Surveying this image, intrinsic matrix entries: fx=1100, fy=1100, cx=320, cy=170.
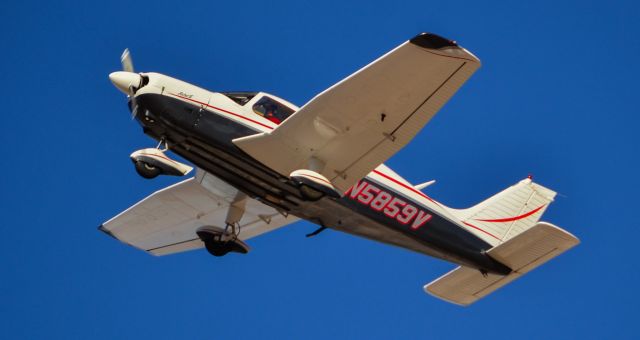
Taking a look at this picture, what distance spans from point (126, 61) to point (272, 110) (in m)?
A: 2.73

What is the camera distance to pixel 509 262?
20312 millimetres

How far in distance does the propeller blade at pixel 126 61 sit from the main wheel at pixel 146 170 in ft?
5.67

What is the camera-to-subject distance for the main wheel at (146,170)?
18639 millimetres

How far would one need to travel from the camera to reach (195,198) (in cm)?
2241

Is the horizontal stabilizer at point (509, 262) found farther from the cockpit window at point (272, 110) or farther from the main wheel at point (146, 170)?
the main wheel at point (146, 170)

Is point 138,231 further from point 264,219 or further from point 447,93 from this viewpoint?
point 447,93

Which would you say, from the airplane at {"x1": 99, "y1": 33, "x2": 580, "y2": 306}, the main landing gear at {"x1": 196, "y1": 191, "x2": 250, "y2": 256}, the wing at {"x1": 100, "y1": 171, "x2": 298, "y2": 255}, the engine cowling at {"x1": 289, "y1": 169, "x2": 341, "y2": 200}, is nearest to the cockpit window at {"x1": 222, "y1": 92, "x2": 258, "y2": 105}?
the airplane at {"x1": 99, "y1": 33, "x2": 580, "y2": 306}

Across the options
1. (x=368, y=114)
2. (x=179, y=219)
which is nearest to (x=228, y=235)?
(x=179, y=219)

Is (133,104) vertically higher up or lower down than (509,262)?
lower down

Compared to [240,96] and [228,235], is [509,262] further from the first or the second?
[240,96]

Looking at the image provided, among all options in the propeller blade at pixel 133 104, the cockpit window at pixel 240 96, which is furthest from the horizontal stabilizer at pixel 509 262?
the propeller blade at pixel 133 104

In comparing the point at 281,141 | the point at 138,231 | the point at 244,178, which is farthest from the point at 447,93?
the point at 138,231

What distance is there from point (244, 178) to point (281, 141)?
1.30m

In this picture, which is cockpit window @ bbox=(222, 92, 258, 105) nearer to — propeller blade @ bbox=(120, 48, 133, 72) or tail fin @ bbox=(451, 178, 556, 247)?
propeller blade @ bbox=(120, 48, 133, 72)
